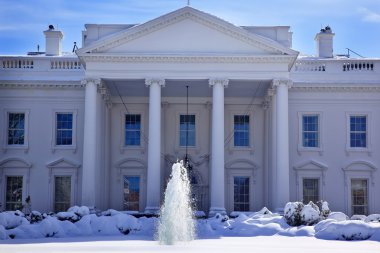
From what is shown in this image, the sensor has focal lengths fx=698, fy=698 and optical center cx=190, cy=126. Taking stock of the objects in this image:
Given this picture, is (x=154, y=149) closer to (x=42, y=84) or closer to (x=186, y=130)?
(x=186, y=130)

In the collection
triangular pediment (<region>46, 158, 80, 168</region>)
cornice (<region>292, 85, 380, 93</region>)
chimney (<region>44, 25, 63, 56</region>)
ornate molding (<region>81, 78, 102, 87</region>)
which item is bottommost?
triangular pediment (<region>46, 158, 80, 168</region>)

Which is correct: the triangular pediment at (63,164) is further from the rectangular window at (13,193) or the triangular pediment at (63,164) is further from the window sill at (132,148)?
the window sill at (132,148)

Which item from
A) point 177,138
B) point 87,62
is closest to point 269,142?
point 177,138

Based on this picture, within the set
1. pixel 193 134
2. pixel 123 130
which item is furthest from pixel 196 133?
pixel 123 130

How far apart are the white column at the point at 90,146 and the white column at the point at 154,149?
8.80 ft

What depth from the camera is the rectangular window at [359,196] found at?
37.9 metres

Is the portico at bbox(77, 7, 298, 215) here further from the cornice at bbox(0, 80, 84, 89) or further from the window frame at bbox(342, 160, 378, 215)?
the window frame at bbox(342, 160, 378, 215)

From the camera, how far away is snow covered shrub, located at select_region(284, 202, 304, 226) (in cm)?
2798

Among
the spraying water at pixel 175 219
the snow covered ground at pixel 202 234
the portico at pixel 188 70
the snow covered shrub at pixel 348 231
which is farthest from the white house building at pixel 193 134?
the spraying water at pixel 175 219

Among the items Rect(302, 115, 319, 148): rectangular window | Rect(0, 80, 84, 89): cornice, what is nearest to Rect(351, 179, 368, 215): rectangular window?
Rect(302, 115, 319, 148): rectangular window

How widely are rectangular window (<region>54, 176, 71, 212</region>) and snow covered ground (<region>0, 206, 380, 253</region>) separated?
737 cm

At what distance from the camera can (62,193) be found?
125 ft

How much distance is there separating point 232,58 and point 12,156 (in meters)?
13.3

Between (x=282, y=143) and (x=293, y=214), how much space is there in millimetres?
6507
